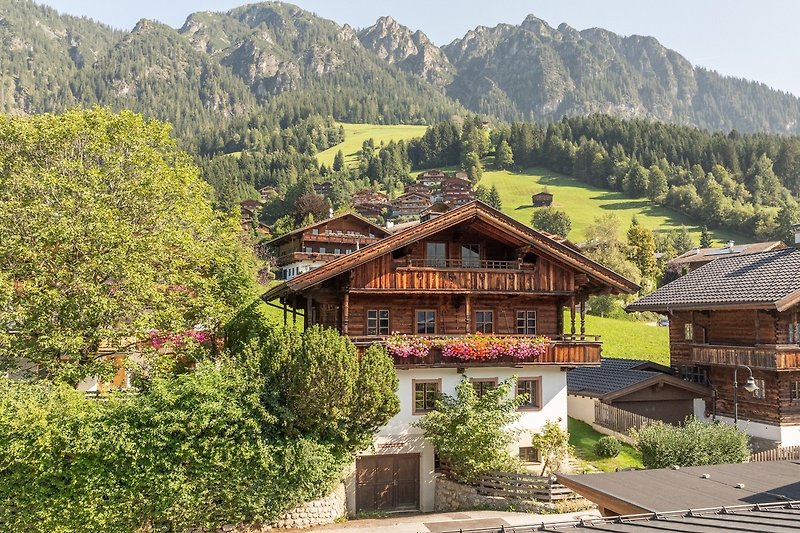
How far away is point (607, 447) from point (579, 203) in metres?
99.4

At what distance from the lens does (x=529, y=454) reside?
84.4ft

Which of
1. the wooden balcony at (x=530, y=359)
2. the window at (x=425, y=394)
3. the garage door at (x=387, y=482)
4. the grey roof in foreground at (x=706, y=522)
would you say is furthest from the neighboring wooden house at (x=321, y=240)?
the grey roof in foreground at (x=706, y=522)

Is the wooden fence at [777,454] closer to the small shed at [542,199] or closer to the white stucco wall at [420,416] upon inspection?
the white stucco wall at [420,416]

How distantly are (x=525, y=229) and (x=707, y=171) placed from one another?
432 feet

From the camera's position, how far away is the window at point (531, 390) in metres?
25.9

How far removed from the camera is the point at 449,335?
25797 mm

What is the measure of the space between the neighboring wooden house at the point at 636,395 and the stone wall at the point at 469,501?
882cm

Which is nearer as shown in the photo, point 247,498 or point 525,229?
point 247,498

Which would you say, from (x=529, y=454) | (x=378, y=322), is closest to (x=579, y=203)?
(x=529, y=454)

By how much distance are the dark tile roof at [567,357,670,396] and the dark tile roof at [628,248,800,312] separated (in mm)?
3433

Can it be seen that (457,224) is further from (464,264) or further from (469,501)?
(469,501)

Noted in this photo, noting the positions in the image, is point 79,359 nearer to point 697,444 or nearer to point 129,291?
point 129,291

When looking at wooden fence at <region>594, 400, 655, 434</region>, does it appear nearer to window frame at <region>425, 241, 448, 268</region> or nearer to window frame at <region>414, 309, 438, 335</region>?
window frame at <region>414, 309, 438, 335</region>

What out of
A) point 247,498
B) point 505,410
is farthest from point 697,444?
point 247,498
